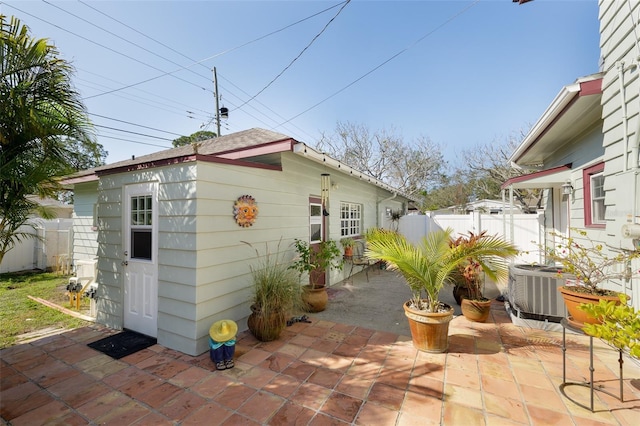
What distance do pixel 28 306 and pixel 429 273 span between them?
7444 millimetres

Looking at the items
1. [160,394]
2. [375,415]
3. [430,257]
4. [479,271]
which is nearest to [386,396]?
[375,415]

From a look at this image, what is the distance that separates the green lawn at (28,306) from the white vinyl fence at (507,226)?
781cm

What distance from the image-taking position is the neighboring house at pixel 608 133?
270 centimetres

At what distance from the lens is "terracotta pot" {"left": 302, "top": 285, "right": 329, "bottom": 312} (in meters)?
4.65

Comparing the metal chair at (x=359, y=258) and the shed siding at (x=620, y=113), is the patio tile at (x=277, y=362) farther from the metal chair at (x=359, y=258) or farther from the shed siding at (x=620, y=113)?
the metal chair at (x=359, y=258)

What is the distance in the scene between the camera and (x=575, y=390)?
2.41 metres

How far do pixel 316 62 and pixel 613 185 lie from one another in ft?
22.2

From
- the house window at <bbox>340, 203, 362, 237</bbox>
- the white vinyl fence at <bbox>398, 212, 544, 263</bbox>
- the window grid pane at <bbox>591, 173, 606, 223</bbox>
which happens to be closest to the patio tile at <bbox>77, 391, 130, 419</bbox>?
the house window at <bbox>340, 203, 362, 237</bbox>

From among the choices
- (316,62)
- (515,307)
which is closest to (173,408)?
(515,307)

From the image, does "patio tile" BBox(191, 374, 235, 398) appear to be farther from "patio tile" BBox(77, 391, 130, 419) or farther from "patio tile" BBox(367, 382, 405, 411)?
"patio tile" BBox(367, 382, 405, 411)

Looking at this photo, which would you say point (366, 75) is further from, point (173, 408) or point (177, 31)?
point (173, 408)

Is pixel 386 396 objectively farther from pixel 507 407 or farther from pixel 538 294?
pixel 538 294

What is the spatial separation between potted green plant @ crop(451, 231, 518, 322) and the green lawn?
247 inches

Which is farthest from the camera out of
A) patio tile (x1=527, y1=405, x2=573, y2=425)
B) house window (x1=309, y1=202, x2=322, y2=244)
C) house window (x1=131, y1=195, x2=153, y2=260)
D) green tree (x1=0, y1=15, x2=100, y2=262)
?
house window (x1=309, y1=202, x2=322, y2=244)
